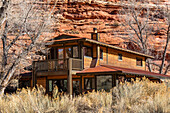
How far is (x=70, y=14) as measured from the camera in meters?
49.0

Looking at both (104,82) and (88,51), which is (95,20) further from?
(104,82)

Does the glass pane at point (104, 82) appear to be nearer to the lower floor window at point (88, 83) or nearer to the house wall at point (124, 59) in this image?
the lower floor window at point (88, 83)

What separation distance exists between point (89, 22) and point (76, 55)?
83.0 feet

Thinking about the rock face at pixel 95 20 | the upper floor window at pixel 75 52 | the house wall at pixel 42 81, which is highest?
the rock face at pixel 95 20

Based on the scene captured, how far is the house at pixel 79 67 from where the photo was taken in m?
20.8

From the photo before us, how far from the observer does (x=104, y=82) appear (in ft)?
72.8

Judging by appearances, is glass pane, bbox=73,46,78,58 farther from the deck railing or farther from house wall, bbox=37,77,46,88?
house wall, bbox=37,77,46,88

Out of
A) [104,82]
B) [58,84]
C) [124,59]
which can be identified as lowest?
[58,84]

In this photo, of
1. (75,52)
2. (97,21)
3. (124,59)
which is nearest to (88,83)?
(75,52)

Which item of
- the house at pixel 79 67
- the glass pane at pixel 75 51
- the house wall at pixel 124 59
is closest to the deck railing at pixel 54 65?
the house at pixel 79 67

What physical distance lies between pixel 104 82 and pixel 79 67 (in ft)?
8.99

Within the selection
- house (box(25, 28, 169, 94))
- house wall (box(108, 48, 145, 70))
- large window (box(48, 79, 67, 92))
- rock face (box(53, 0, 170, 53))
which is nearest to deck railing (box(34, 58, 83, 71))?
house (box(25, 28, 169, 94))

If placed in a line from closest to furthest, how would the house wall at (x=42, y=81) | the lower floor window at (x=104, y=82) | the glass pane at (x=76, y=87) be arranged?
the lower floor window at (x=104, y=82) < the glass pane at (x=76, y=87) < the house wall at (x=42, y=81)

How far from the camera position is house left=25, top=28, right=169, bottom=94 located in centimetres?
2077
